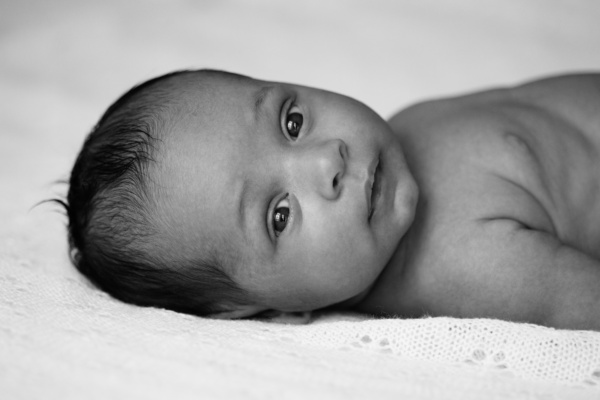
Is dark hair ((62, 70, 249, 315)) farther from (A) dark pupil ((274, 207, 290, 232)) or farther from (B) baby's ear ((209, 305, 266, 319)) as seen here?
(A) dark pupil ((274, 207, 290, 232))

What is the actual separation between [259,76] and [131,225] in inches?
48.3

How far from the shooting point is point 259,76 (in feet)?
8.26

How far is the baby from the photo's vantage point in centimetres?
138

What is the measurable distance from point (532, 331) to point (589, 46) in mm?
1650

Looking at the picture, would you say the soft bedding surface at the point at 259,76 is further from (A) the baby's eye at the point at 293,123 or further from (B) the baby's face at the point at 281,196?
(A) the baby's eye at the point at 293,123

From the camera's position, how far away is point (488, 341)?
117 centimetres

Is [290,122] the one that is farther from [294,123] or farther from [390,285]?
[390,285]

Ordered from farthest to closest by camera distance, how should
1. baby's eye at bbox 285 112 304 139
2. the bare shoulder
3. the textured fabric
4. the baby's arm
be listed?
the bare shoulder, baby's eye at bbox 285 112 304 139, the baby's arm, the textured fabric

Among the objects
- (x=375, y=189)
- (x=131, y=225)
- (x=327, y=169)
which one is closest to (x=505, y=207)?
(x=375, y=189)

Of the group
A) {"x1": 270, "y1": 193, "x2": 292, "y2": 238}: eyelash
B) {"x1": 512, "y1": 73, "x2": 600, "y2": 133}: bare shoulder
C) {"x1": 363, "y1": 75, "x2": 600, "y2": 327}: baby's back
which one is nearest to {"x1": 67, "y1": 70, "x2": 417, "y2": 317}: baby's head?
{"x1": 270, "y1": 193, "x2": 292, "y2": 238}: eyelash

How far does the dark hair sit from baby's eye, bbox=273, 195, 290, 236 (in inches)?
5.0

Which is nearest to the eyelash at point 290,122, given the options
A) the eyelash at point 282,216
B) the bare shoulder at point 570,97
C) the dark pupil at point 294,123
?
the dark pupil at point 294,123

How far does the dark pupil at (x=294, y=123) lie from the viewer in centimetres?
148

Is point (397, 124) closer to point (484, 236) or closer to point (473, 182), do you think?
point (473, 182)
